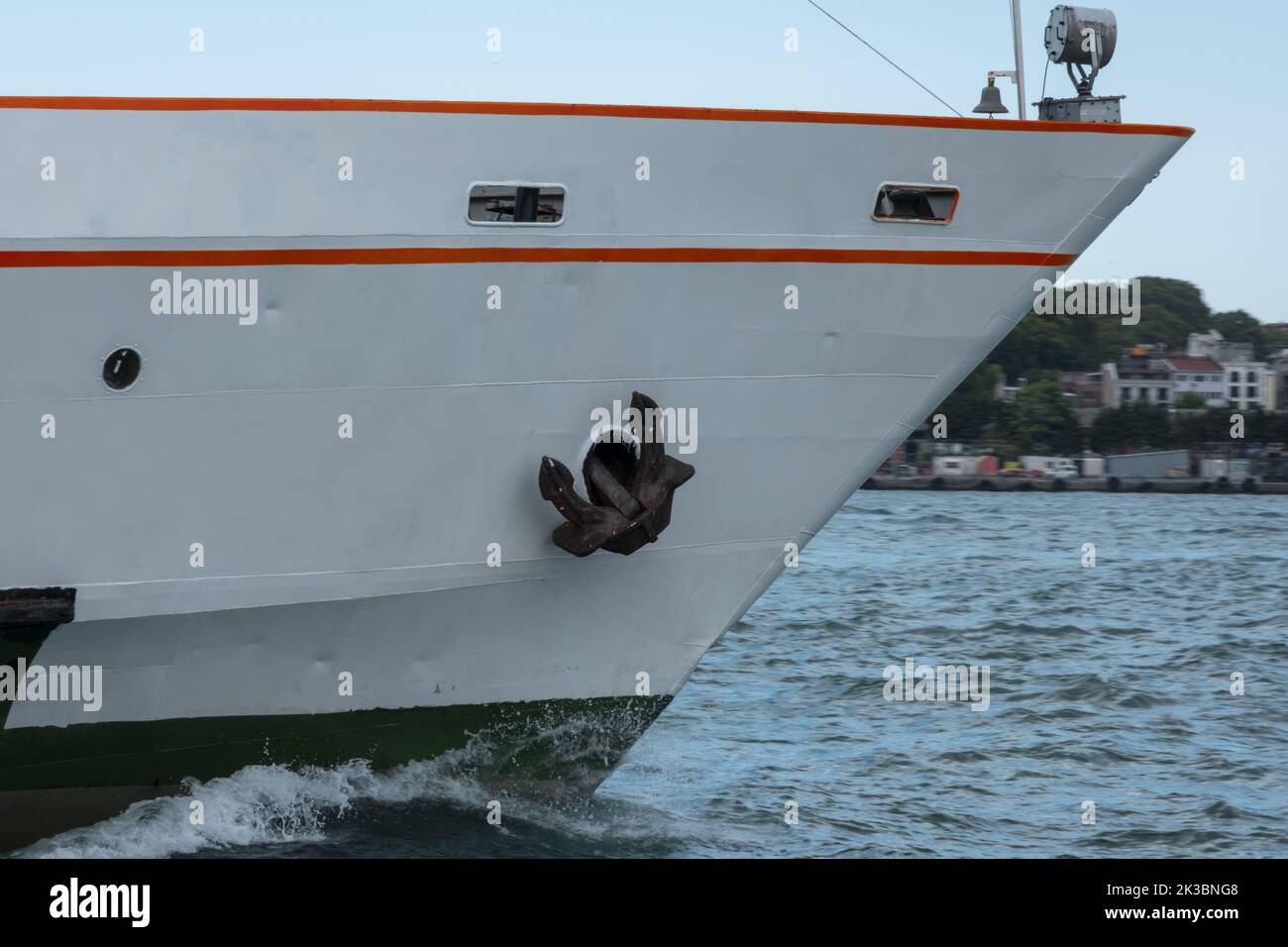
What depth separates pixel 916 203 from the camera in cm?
717

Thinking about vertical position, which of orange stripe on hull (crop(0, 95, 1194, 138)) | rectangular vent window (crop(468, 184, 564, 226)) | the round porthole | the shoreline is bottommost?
the shoreline

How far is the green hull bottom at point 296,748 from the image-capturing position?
6703 millimetres

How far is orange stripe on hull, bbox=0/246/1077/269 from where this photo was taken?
20.2ft

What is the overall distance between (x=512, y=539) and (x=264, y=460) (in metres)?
1.21

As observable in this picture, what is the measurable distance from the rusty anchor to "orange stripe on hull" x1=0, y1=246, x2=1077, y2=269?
28.2 inches

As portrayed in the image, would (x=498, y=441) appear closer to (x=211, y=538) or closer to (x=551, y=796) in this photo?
(x=211, y=538)

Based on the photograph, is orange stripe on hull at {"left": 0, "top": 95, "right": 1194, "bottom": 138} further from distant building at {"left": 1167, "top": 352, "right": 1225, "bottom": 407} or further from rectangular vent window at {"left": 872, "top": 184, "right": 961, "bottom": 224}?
distant building at {"left": 1167, "top": 352, "right": 1225, "bottom": 407}

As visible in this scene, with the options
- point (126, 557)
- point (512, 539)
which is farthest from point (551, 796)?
point (126, 557)

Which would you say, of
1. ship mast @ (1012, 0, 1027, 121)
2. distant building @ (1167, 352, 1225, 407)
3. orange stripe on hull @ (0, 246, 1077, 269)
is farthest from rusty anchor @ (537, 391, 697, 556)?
distant building @ (1167, 352, 1225, 407)

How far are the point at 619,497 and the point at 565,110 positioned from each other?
178 cm

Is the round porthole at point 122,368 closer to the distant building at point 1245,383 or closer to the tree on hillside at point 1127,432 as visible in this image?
the tree on hillside at point 1127,432

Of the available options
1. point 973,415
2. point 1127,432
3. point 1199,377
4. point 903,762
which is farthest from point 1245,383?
point 903,762

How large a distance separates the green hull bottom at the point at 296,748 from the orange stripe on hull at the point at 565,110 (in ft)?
9.04

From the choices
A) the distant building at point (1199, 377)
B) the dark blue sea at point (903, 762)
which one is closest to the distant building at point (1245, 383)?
the distant building at point (1199, 377)
